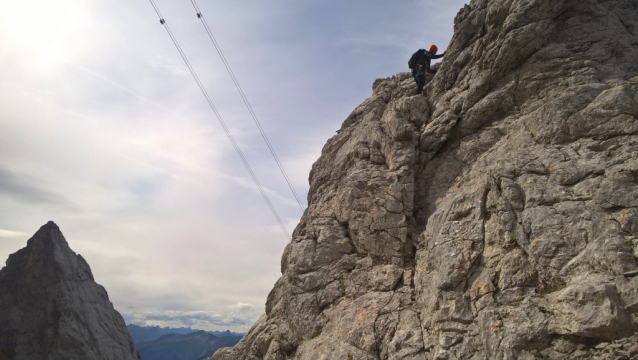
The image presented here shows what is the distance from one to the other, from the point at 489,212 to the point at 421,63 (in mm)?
13755

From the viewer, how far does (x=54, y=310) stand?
5919cm

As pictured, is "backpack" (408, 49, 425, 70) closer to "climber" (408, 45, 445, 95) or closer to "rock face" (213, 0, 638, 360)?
"climber" (408, 45, 445, 95)

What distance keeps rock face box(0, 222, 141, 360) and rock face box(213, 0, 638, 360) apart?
167ft

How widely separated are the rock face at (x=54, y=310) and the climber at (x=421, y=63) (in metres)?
65.4

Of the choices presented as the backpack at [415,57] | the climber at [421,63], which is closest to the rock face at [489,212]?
the climber at [421,63]

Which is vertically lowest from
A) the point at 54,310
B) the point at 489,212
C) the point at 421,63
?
the point at 489,212

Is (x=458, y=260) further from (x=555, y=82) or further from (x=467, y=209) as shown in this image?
(x=555, y=82)

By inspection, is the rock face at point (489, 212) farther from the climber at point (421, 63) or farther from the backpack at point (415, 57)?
the backpack at point (415, 57)

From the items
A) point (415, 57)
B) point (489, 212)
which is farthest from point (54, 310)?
point (489, 212)

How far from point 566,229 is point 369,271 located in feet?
28.9

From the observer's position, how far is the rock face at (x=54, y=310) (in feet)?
184

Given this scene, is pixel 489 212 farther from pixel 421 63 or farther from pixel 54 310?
pixel 54 310

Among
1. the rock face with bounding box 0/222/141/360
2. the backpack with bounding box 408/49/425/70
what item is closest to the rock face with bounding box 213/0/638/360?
the backpack with bounding box 408/49/425/70

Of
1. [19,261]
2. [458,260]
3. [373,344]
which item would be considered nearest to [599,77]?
[458,260]
